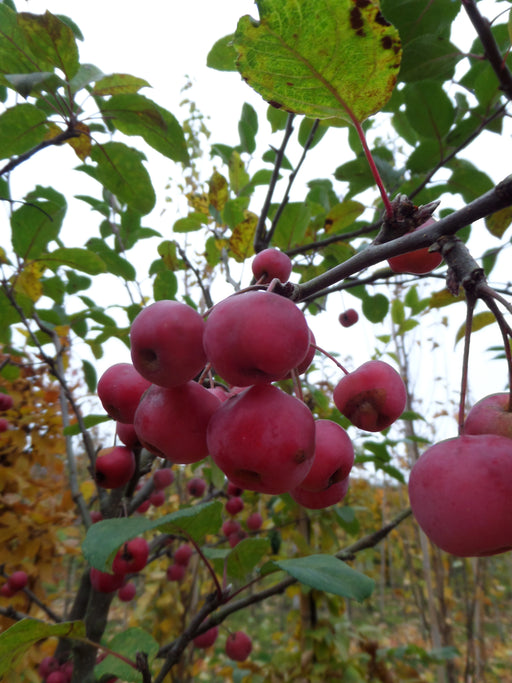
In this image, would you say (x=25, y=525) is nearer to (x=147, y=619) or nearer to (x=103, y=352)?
(x=103, y=352)

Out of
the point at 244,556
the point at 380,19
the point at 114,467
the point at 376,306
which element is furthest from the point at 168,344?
the point at 376,306

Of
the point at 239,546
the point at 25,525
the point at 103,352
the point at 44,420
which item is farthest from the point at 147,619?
the point at 239,546

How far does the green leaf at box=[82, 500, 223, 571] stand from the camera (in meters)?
0.59

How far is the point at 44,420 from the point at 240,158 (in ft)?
4.99

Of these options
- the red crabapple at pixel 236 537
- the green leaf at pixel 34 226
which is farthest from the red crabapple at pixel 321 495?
the red crabapple at pixel 236 537

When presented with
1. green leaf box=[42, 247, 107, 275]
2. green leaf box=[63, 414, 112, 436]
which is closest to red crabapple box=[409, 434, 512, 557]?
green leaf box=[63, 414, 112, 436]

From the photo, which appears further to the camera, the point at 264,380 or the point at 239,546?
the point at 239,546

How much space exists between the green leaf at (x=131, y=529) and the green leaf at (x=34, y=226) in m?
1.08

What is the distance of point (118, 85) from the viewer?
3.62 feet

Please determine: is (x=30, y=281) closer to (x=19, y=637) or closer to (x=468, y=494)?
(x=19, y=637)

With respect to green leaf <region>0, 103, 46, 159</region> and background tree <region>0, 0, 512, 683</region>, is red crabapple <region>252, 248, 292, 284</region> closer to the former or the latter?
background tree <region>0, 0, 512, 683</region>

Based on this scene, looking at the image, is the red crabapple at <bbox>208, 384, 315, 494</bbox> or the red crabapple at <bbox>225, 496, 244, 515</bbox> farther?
the red crabapple at <bbox>225, 496, 244, 515</bbox>

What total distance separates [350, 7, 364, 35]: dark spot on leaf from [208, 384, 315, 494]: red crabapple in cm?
44

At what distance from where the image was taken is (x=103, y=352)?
1.96m
